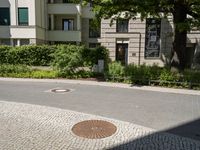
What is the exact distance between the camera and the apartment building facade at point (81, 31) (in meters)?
23.6

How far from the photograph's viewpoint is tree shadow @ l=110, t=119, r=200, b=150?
5634 millimetres

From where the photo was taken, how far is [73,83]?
14992mm

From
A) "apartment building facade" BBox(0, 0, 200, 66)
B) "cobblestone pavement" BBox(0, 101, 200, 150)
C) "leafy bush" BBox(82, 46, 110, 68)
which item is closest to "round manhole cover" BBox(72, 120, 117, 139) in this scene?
"cobblestone pavement" BBox(0, 101, 200, 150)

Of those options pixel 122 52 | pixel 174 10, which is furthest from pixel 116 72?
pixel 122 52

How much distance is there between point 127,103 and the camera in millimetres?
9922

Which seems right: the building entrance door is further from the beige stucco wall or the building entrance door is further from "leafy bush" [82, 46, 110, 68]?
the beige stucco wall

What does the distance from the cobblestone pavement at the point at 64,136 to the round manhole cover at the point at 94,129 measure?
0.55 feet

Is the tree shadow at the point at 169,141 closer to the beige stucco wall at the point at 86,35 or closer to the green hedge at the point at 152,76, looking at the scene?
the green hedge at the point at 152,76

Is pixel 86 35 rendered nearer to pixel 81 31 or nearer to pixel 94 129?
pixel 81 31

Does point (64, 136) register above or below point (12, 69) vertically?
below

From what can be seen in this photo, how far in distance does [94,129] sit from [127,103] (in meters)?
3.35

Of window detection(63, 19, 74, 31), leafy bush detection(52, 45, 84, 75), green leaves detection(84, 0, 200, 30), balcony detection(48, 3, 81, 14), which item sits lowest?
leafy bush detection(52, 45, 84, 75)

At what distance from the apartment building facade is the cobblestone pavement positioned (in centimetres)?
1148

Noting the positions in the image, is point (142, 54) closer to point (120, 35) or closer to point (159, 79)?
point (120, 35)
